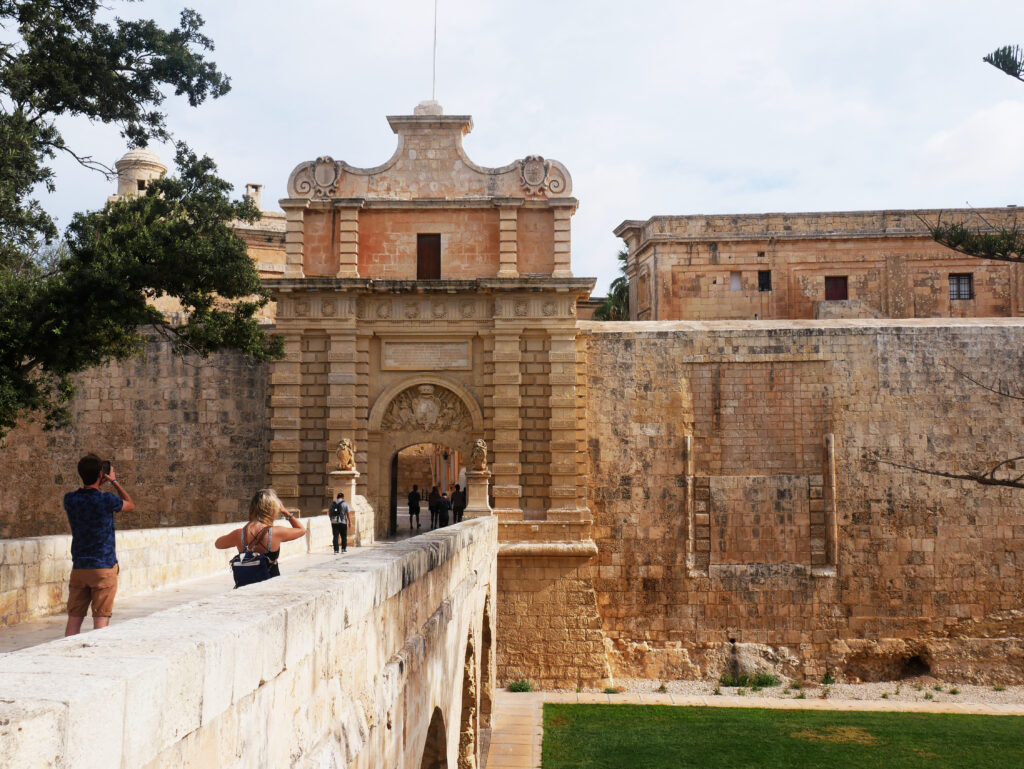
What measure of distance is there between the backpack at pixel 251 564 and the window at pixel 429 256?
13368 millimetres

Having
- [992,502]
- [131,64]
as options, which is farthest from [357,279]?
[992,502]

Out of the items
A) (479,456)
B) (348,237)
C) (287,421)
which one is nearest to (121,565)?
(479,456)

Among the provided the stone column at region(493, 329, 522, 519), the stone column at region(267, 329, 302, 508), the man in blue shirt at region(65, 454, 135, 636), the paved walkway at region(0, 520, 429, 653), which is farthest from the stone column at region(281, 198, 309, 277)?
the man in blue shirt at region(65, 454, 135, 636)

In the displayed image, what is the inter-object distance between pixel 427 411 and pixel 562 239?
13.5 ft

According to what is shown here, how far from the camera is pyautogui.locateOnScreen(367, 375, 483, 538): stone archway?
711 inches

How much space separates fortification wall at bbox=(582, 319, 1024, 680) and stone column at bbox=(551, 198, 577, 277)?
1.41 meters

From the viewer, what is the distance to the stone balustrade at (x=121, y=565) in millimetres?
6453

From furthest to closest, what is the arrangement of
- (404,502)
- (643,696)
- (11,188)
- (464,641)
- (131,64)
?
(404,502), (643,696), (131,64), (11,188), (464,641)

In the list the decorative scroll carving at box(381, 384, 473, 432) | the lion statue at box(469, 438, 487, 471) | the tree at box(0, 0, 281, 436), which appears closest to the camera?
the tree at box(0, 0, 281, 436)

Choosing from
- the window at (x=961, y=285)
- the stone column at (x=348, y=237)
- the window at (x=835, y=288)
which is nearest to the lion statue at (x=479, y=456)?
the stone column at (x=348, y=237)

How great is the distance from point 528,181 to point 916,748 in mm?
11551

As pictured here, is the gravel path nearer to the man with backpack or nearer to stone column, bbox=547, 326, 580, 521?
stone column, bbox=547, 326, 580, 521

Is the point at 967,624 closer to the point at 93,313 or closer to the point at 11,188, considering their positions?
the point at 93,313

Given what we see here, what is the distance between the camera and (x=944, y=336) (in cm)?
1861
